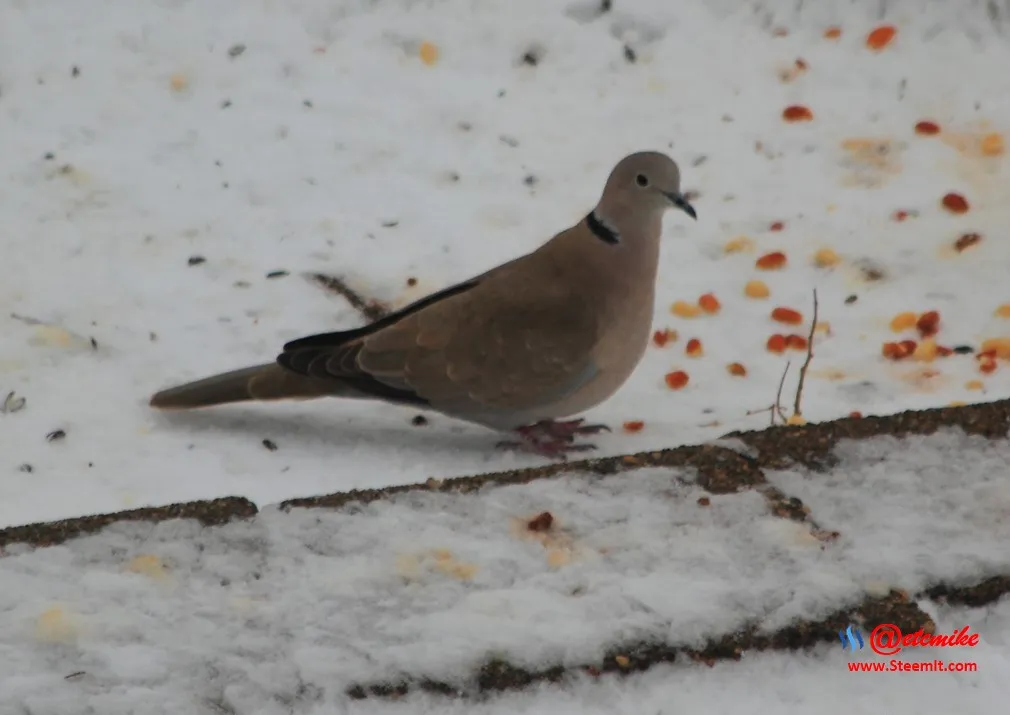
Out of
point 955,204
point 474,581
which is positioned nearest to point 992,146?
point 955,204

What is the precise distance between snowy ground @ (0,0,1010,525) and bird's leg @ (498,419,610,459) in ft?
0.19

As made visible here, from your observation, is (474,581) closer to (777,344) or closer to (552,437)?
(552,437)

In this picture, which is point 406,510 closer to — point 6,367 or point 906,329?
point 6,367

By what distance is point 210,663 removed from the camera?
192cm

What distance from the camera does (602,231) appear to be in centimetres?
313

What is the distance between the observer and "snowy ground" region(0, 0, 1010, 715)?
1.96 m

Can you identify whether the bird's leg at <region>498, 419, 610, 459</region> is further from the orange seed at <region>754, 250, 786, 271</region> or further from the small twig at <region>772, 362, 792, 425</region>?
the orange seed at <region>754, 250, 786, 271</region>

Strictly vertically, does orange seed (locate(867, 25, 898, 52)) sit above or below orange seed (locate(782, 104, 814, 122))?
above

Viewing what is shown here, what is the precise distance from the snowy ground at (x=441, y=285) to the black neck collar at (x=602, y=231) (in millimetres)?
493

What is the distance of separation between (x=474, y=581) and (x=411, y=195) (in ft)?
8.05

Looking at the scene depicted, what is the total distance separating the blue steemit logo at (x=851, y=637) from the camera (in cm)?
196

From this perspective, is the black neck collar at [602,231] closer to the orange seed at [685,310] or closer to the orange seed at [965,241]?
the orange seed at [685,310]

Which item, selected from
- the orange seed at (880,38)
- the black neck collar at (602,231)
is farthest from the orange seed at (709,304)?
the orange seed at (880,38)

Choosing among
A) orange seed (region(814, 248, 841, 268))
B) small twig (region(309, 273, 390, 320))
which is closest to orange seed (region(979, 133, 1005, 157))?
orange seed (region(814, 248, 841, 268))
